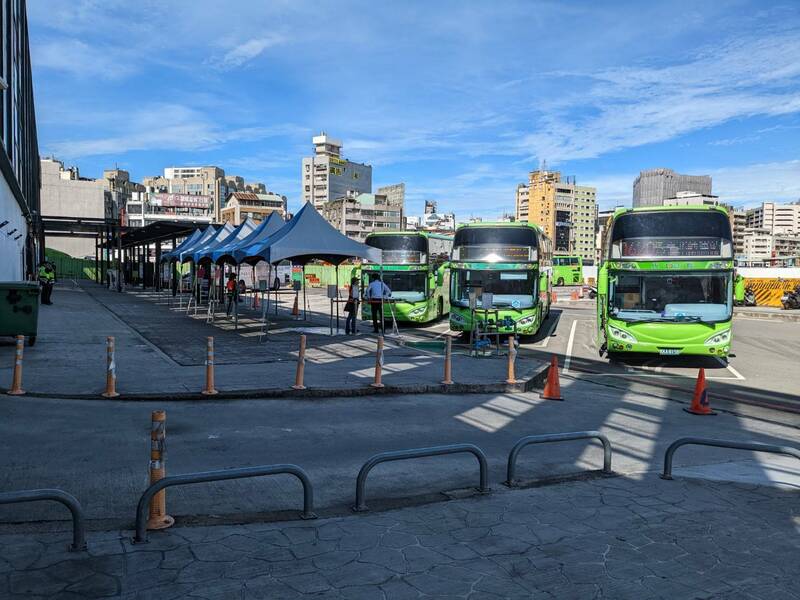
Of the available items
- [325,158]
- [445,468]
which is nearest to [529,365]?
[445,468]

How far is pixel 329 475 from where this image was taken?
6.75 metres

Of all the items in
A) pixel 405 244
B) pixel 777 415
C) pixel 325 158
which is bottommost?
pixel 777 415

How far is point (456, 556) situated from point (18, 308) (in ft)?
45.9

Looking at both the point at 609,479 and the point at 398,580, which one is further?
the point at 609,479

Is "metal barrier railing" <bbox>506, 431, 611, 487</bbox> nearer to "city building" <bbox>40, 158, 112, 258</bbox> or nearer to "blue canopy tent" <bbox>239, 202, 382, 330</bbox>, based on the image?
"blue canopy tent" <bbox>239, 202, 382, 330</bbox>

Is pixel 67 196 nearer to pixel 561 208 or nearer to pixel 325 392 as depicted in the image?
pixel 325 392

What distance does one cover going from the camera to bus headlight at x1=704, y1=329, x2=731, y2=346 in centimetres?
1463

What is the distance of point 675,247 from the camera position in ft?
49.6

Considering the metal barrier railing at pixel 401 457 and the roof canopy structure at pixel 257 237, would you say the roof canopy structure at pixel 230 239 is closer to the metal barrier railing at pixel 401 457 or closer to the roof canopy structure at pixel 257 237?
the roof canopy structure at pixel 257 237

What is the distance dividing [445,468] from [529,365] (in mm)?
7872

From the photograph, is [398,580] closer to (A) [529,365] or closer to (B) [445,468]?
(B) [445,468]

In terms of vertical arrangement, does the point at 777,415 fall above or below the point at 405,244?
below

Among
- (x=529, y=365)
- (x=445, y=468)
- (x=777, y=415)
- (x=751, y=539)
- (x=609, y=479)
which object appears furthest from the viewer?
(x=529, y=365)

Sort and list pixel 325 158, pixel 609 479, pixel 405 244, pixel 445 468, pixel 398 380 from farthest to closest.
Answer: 1. pixel 325 158
2. pixel 405 244
3. pixel 398 380
4. pixel 445 468
5. pixel 609 479
